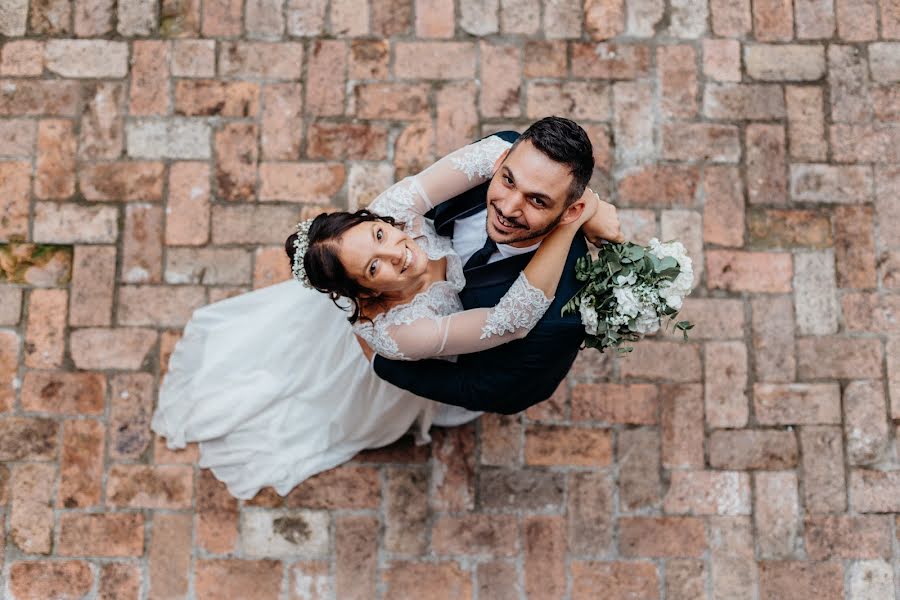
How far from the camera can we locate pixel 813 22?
443 centimetres

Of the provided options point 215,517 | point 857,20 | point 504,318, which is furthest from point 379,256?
point 857,20

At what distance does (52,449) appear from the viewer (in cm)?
413

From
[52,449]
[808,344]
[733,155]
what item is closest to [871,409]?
[808,344]

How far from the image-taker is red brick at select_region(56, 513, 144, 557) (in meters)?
4.09

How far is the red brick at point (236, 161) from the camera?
14.1 ft

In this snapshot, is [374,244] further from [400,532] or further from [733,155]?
[733,155]

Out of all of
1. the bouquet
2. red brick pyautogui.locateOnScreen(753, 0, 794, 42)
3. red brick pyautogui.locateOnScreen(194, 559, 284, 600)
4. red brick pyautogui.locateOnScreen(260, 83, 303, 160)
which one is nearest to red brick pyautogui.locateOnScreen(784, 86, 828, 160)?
red brick pyautogui.locateOnScreen(753, 0, 794, 42)

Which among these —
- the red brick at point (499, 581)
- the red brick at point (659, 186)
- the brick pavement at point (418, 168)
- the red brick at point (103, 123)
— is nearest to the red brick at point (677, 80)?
the brick pavement at point (418, 168)

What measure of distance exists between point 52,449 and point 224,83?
78.8 inches

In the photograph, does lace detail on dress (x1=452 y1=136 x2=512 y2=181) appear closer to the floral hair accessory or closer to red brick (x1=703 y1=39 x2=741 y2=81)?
the floral hair accessory

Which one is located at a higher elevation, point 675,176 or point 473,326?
point 675,176

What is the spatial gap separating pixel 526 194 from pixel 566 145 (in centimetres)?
20

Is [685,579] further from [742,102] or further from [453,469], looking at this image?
[742,102]

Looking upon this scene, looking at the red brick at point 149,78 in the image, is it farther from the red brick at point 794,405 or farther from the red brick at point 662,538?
the red brick at point 794,405
